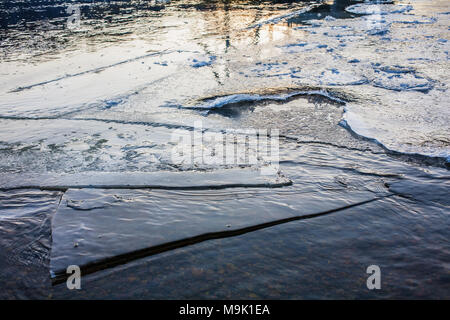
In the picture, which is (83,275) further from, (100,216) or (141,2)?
(141,2)

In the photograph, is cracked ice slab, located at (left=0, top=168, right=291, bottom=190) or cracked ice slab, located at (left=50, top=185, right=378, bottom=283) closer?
cracked ice slab, located at (left=50, top=185, right=378, bottom=283)

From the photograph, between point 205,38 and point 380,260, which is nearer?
point 380,260

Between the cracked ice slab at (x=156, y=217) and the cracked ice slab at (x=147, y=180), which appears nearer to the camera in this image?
the cracked ice slab at (x=156, y=217)

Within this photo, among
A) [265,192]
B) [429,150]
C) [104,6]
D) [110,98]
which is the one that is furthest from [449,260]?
[104,6]

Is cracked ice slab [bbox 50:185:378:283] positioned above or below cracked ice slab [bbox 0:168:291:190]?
below

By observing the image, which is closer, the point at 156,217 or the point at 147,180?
the point at 156,217

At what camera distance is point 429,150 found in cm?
322

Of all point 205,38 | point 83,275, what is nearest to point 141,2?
A: point 205,38

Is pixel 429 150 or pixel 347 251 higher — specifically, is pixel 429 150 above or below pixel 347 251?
above

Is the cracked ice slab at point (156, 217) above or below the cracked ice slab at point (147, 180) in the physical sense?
below

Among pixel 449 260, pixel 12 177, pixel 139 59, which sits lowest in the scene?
pixel 449 260

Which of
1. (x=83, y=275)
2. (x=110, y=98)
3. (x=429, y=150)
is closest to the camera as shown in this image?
(x=83, y=275)

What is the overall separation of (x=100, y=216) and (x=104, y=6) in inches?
550

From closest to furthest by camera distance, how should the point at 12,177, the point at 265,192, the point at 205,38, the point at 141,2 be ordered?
the point at 265,192, the point at 12,177, the point at 205,38, the point at 141,2
